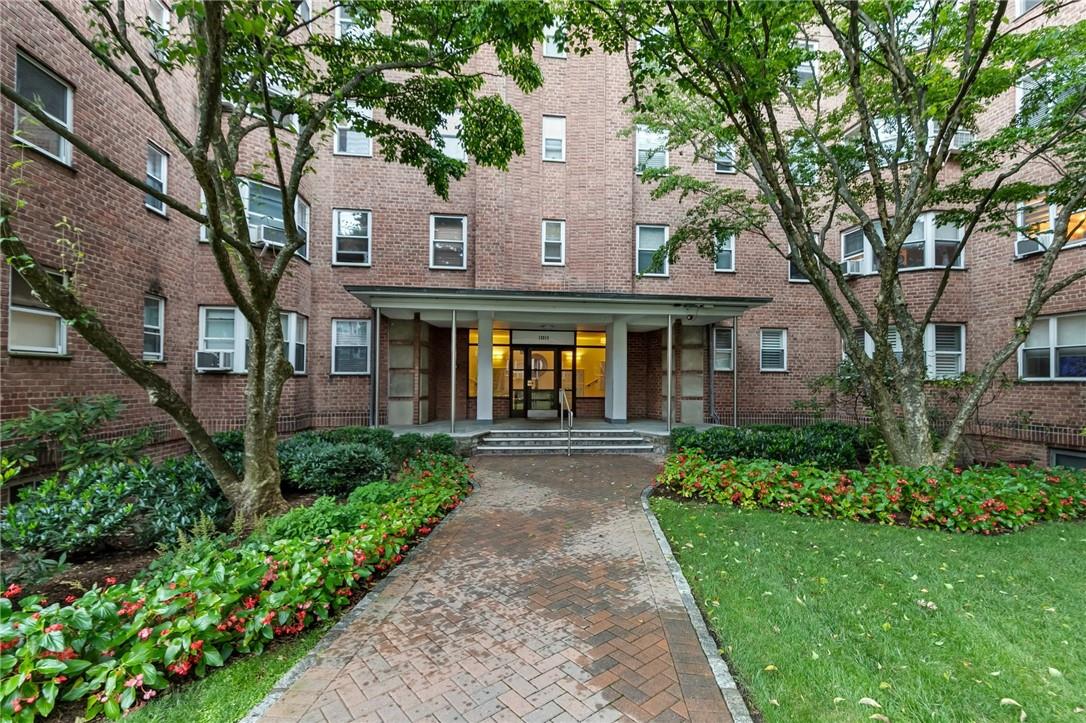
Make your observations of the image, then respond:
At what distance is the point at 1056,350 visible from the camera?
9.58 m

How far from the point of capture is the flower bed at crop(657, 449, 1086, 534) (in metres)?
5.78

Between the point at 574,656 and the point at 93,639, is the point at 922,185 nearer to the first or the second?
the point at 574,656

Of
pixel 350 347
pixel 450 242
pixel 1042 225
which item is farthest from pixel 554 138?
pixel 1042 225

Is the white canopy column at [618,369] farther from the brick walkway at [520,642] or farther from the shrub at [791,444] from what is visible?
the brick walkway at [520,642]

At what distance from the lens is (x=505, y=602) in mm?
3783

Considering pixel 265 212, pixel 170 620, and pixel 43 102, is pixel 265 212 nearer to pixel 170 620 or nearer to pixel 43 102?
pixel 43 102

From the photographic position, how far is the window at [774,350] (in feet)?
45.3

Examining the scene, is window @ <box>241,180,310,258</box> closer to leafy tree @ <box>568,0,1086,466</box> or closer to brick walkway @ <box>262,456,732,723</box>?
leafy tree @ <box>568,0,1086,466</box>

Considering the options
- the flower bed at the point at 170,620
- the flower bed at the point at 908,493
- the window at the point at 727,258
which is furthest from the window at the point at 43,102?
the window at the point at 727,258

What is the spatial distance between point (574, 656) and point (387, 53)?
751 cm

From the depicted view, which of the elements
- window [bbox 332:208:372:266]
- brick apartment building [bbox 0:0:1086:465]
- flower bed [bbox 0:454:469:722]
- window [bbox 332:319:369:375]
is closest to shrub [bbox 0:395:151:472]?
brick apartment building [bbox 0:0:1086:465]

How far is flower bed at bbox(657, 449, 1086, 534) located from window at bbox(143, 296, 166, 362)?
1025cm

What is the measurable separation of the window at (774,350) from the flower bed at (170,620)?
42.6 ft

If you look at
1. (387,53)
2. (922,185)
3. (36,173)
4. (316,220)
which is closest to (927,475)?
(922,185)
